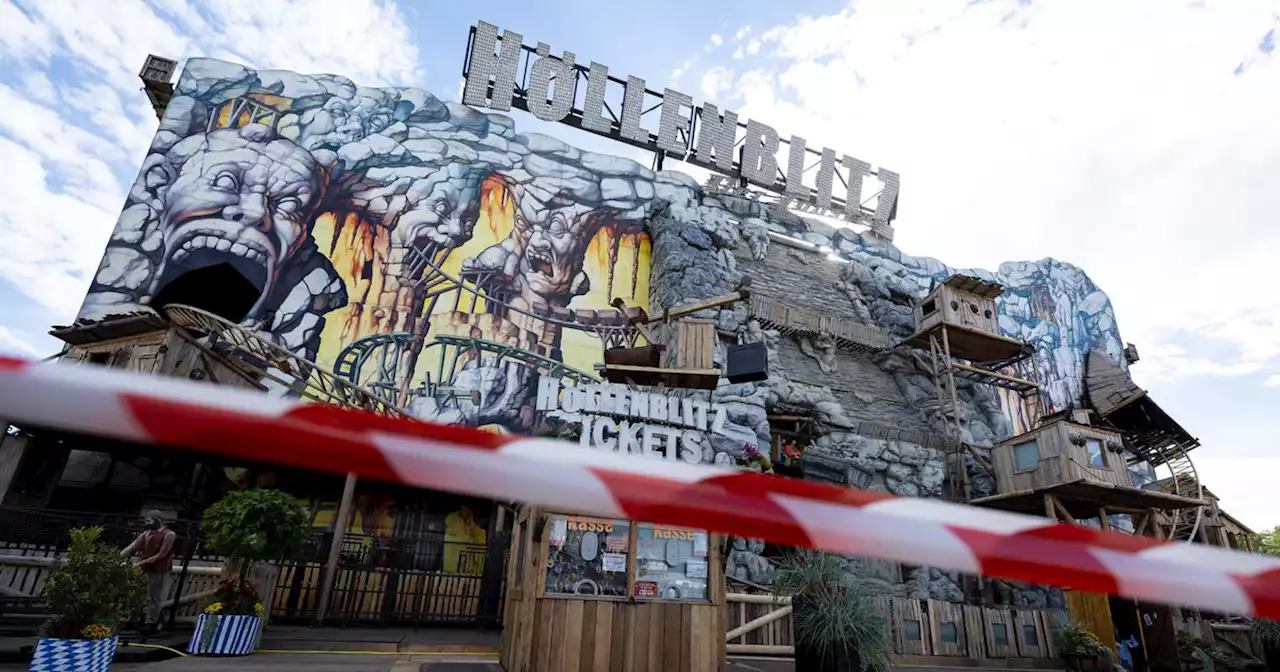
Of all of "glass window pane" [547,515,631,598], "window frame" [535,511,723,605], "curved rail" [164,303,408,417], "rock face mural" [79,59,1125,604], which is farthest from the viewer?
"rock face mural" [79,59,1125,604]

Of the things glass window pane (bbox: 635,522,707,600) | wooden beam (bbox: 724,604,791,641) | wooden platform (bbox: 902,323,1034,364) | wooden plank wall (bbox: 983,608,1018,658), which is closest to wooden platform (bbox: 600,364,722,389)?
glass window pane (bbox: 635,522,707,600)

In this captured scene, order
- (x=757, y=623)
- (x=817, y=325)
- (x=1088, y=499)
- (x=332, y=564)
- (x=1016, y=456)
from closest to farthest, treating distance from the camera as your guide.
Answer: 1. (x=757, y=623)
2. (x=332, y=564)
3. (x=1088, y=499)
4. (x=1016, y=456)
5. (x=817, y=325)

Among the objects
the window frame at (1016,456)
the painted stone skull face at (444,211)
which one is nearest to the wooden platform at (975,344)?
the window frame at (1016,456)

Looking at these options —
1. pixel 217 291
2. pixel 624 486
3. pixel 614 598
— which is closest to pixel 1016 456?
pixel 614 598

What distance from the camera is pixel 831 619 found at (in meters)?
6.57

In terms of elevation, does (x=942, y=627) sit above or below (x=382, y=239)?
below

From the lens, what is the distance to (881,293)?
A: 24.5m

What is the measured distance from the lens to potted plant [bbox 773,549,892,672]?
257 inches

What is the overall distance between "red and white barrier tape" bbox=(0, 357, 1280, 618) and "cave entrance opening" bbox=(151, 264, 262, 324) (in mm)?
18445

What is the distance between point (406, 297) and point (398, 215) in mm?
2859

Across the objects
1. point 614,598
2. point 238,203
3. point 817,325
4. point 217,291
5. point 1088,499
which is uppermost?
point 238,203

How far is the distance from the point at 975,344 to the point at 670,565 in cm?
2025

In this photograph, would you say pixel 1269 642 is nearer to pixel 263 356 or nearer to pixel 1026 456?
pixel 1026 456

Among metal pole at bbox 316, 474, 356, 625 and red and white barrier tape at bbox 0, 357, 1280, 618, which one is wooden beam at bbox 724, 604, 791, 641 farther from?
red and white barrier tape at bbox 0, 357, 1280, 618
